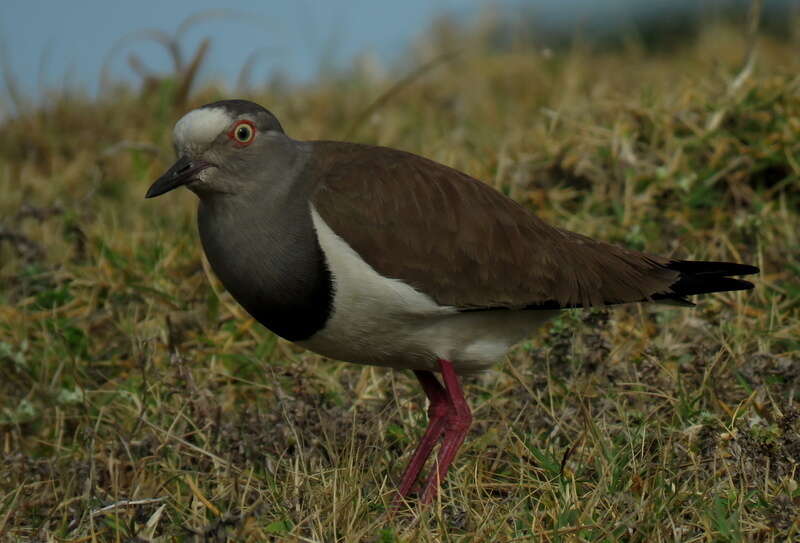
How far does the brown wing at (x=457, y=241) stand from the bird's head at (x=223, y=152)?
0.55 feet

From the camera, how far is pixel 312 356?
180 inches

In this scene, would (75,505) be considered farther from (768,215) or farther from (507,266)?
(768,215)

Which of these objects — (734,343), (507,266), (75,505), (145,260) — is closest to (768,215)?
(734,343)

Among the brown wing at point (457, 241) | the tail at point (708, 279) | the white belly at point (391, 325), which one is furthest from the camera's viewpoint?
the tail at point (708, 279)

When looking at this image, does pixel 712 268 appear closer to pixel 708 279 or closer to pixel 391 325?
pixel 708 279

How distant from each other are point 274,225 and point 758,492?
1605mm

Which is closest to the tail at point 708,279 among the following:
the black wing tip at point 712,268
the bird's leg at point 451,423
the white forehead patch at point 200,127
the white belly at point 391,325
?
the black wing tip at point 712,268

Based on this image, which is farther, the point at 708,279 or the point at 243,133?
the point at 708,279

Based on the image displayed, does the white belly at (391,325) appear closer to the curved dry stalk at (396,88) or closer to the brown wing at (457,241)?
the brown wing at (457,241)

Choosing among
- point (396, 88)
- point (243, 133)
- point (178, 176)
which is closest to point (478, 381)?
point (243, 133)

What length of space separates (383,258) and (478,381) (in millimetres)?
1130

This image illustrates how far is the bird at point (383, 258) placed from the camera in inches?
134

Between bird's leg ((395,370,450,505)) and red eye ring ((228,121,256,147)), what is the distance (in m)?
0.97

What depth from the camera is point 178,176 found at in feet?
11.3
